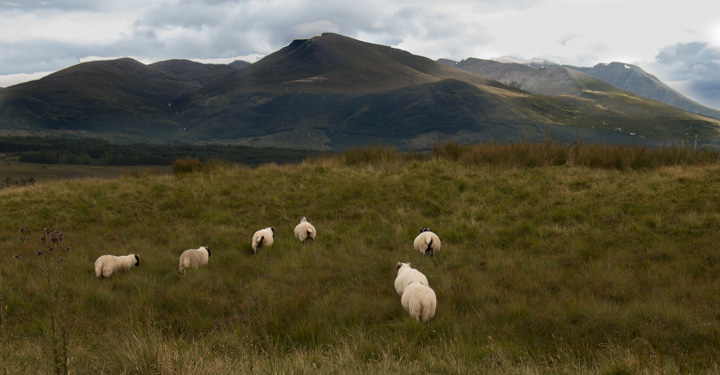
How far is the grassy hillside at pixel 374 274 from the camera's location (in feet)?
14.1

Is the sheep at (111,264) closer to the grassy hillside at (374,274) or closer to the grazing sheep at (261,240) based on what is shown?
the grassy hillside at (374,274)

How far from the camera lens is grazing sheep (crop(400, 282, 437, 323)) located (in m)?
5.31

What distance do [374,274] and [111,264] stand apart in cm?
513

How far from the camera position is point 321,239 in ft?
32.7

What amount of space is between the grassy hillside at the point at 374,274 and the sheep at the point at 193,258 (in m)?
Result: 0.22

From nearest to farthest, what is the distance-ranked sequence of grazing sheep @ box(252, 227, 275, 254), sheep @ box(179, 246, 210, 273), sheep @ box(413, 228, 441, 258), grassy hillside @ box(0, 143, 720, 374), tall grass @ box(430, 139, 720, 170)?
grassy hillside @ box(0, 143, 720, 374) → sheep @ box(179, 246, 210, 273) → sheep @ box(413, 228, 441, 258) → grazing sheep @ box(252, 227, 275, 254) → tall grass @ box(430, 139, 720, 170)

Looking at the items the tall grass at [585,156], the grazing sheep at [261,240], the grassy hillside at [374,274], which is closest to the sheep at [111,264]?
the grassy hillside at [374,274]

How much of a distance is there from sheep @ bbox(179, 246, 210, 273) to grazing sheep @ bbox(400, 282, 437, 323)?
4.56 metres

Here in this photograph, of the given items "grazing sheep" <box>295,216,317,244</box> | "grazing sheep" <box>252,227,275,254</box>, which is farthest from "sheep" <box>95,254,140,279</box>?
"grazing sheep" <box>295,216,317,244</box>

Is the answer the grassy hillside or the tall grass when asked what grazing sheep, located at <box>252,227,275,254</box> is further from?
the tall grass

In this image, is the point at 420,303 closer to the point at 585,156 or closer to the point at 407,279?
the point at 407,279

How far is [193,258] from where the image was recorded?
7855 mm

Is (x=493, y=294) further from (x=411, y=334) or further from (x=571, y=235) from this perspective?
(x=571, y=235)

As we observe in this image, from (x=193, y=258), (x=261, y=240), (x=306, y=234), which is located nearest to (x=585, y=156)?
(x=306, y=234)
